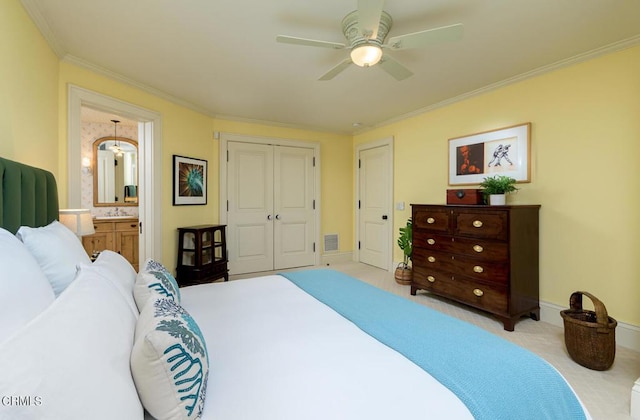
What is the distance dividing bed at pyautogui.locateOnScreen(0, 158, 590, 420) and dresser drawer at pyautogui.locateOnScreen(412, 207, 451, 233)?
1.87 m

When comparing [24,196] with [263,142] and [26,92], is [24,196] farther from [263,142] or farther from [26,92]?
[263,142]

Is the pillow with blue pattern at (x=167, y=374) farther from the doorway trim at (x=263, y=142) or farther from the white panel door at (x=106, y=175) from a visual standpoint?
the white panel door at (x=106, y=175)

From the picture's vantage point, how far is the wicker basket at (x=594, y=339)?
1.95m

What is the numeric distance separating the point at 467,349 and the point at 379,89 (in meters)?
2.85

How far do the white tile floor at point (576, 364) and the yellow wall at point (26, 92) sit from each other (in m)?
3.68

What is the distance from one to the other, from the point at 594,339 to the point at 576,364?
0.77ft

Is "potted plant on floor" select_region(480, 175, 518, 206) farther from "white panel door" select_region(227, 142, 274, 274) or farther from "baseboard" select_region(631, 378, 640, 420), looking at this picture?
"white panel door" select_region(227, 142, 274, 274)

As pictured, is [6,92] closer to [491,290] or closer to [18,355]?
[18,355]

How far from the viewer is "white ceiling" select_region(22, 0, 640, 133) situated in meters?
1.89

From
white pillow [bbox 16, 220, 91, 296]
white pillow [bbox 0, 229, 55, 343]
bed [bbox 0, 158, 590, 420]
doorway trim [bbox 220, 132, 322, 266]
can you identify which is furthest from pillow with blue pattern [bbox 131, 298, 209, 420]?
doorway trim [bbox 220, 132, 322, 266]

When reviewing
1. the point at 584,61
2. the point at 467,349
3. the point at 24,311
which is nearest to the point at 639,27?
the point at 584,61

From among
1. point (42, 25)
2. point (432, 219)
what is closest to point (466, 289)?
point (432, 219)

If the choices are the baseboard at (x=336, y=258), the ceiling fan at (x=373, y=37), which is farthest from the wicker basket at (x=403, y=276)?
the ceiling fan at (x=373, y=37)

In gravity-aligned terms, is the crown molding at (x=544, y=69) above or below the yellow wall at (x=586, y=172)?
above
